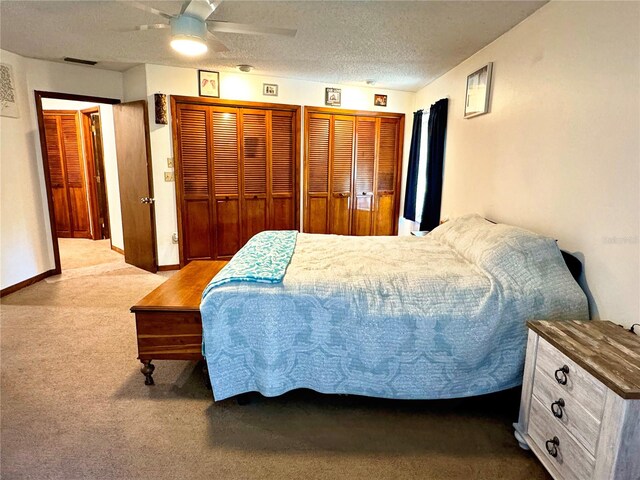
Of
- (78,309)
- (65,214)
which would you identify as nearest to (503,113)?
(78,309)

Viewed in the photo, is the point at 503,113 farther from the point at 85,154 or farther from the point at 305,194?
the point at 85,154

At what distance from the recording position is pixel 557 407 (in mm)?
1464

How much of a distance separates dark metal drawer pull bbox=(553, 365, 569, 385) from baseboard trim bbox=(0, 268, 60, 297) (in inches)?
177

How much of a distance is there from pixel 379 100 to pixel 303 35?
6.89ft

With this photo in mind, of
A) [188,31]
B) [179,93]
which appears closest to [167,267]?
[179,93]

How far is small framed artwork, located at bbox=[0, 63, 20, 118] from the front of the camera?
3439 mm

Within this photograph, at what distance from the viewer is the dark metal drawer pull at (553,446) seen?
4.77ft

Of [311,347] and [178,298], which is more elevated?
[178,298]

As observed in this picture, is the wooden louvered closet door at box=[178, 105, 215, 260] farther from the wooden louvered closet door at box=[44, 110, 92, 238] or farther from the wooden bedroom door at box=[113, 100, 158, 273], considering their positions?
the wooden louvered closet door at box=[44, 110, 92, 238]

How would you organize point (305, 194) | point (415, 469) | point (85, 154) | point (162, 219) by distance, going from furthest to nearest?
point (85, 154), point (305, 194), point (162, 219), point (415, 469)

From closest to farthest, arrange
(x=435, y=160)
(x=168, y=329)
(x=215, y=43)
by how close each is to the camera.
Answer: (x=168, y=329)
(x=215, y=43)
(x=435, y=160)

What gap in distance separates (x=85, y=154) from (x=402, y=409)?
6254 mm

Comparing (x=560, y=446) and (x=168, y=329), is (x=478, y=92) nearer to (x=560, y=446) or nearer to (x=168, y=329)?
(x=560, y=446)

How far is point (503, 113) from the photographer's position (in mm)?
2771
